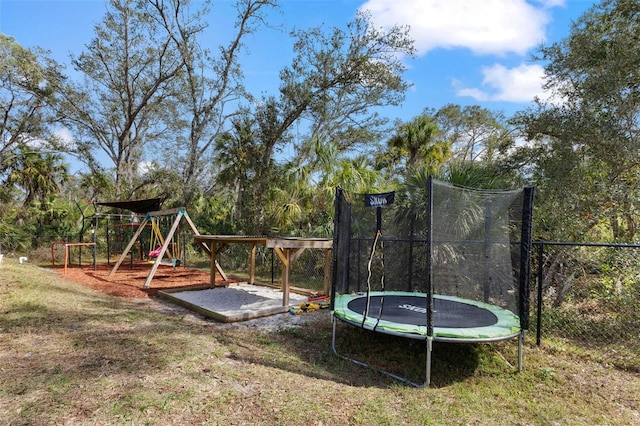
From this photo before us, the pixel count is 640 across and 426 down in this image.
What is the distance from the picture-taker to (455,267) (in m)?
3.73

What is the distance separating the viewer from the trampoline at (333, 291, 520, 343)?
3.03 meters

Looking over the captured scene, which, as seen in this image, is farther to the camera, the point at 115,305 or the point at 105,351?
the point at 115,305

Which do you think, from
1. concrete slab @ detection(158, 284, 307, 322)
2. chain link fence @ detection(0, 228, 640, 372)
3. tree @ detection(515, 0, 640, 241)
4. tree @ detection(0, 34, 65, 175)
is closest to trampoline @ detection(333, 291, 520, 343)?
chain link fence @ detection(0, 228, 640, 372)

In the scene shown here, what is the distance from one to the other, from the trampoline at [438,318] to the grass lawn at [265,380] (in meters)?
0.37

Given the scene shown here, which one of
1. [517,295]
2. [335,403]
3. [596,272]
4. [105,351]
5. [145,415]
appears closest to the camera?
[145,415]

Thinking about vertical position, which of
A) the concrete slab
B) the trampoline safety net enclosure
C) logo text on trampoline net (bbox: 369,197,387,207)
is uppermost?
logo text on trampoline net (bbox: 369,197,387,207)

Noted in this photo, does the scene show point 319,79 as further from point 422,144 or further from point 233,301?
point 233,301

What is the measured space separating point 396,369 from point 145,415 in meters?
2.18

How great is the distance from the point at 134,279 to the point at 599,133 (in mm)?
9440

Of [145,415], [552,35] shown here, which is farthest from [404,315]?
[552,35]

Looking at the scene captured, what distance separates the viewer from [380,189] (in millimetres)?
7262

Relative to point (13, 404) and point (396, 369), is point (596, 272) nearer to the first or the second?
point (396, 369)

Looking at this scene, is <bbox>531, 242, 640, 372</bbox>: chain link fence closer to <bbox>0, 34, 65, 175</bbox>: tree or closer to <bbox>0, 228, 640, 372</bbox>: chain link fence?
<bbox>0, 228, 640, 372</bbox>: chain link fence

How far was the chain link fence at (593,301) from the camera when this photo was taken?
3.84 m
